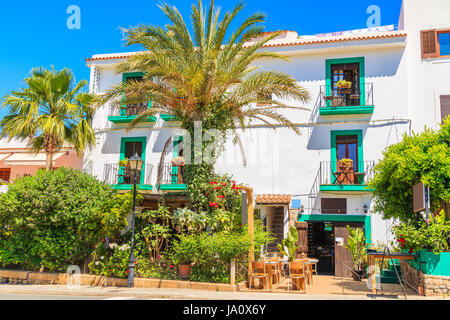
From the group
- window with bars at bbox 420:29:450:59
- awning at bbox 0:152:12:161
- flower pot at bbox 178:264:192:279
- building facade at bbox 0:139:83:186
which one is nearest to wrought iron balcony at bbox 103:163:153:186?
building facade at bbox 0:139:83:186

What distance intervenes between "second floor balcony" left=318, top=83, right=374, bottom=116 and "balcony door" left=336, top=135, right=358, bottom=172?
118 cm

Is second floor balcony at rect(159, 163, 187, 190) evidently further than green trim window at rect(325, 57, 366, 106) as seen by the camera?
Yes

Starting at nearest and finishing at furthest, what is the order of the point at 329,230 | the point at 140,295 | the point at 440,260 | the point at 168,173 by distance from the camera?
the point at 440,260
the point at 140,295
the point at 329,230
the point at 168,173

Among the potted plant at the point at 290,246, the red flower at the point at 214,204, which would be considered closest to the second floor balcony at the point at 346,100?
the potted plant at the point at 290,246

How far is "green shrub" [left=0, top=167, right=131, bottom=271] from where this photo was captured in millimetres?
14461

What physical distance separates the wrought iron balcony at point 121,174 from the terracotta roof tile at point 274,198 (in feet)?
17.8

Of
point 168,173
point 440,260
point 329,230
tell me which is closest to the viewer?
point 440,260

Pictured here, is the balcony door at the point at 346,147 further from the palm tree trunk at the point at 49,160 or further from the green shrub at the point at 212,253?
the palm tree trunk at the point at 49,160

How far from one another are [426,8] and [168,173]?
542 inches

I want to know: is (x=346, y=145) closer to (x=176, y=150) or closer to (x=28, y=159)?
(x=176, y=150)

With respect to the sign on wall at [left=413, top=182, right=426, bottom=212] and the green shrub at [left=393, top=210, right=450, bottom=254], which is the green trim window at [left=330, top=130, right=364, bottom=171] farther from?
the green shrub at [left=393, top=210, right=450, bottom=254]

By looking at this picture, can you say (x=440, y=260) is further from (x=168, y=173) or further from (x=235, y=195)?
(x=168, y=173)

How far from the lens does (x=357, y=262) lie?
15.1 m

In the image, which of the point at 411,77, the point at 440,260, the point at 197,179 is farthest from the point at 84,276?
the point at 411,77
